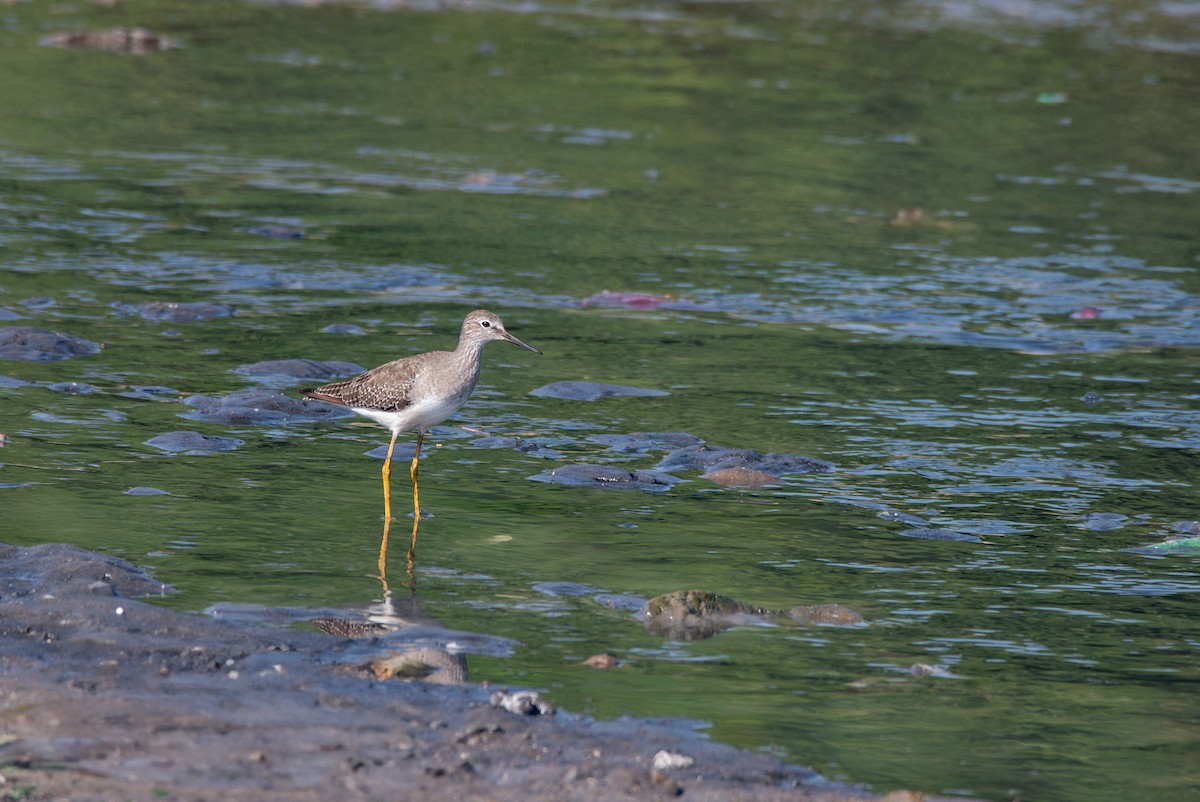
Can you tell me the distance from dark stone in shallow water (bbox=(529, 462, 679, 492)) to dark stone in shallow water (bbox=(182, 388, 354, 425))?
199 cm

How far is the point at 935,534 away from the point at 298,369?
4861 mm

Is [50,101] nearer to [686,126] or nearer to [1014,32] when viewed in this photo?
[686,126]

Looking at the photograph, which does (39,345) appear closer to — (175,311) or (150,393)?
(150,393)

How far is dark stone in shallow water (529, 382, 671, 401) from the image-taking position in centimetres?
1158

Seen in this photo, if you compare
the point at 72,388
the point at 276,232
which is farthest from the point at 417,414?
the point at 276,232

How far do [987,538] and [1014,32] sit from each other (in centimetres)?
2226

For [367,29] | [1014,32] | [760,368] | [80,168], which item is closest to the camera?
[760,368]

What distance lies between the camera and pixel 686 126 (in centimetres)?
2128

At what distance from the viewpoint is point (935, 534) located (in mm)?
8992

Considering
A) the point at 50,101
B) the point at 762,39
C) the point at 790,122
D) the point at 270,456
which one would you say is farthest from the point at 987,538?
the point at 762,39

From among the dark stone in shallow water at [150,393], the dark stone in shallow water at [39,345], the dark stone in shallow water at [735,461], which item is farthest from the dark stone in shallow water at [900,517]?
the dark stone in shallow water at [39,345]

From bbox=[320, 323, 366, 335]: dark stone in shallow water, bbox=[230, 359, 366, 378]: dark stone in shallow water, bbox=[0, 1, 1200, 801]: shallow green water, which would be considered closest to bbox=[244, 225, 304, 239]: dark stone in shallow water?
bbox=[0, 1, 1200, 801]: shallow green water

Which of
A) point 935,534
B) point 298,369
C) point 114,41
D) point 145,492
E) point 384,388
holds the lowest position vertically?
point 935,534

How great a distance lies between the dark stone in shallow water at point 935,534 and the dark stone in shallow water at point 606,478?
146 cm
